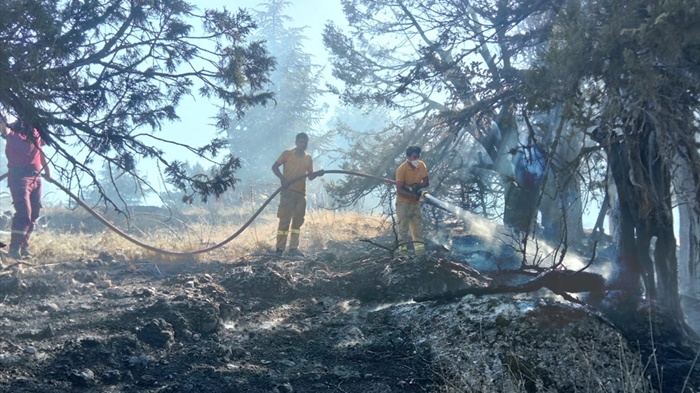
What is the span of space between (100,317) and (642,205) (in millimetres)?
5134

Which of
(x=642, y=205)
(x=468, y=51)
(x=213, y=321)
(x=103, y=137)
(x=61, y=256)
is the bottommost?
(x=213, y=321)

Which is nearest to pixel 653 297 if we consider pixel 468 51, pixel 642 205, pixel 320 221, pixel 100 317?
pixel 642 205

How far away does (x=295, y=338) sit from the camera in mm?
5160

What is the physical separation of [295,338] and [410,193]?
3834mm

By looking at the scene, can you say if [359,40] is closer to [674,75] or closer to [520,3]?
[520,3]

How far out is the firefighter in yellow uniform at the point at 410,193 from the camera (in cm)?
848

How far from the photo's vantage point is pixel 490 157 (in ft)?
38.8

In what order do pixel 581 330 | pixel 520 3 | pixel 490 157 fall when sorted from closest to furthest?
pixel 581 330 < pixel 520 3 < pixel 490 157

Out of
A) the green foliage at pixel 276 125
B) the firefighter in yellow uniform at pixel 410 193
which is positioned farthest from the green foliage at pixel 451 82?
the green foliage at pixel 276 125

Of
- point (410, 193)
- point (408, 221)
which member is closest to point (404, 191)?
point (410, 193)

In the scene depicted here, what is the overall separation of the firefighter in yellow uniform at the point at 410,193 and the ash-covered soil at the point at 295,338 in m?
1.83

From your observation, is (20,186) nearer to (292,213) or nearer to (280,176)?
(280,176)

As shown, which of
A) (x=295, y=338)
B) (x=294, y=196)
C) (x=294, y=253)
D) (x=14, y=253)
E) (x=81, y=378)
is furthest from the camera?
(x=294, y=196)

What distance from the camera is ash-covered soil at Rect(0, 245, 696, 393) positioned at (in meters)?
4.08
